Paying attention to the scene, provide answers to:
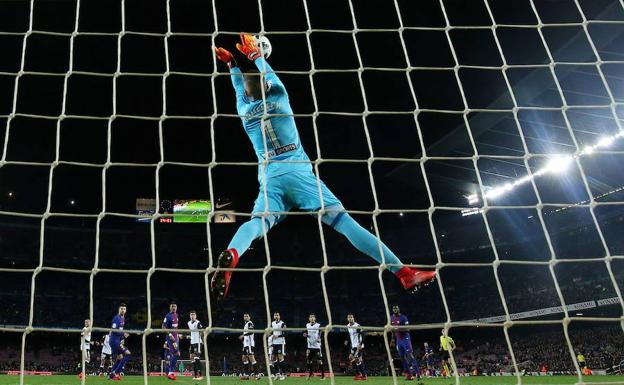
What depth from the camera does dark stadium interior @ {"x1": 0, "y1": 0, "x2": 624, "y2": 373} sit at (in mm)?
9906

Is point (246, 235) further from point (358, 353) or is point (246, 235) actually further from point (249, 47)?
point (358, 353)

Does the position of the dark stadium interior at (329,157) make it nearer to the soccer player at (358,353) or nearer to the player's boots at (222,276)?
the player's boots at (222,276)

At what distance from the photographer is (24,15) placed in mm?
9844

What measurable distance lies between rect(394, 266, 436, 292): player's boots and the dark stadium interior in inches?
20.1

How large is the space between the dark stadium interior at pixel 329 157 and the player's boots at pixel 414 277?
1.67ft

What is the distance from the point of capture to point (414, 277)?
Answer: 158 inches

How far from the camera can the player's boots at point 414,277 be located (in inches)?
157

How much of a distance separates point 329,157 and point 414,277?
14.1 metres

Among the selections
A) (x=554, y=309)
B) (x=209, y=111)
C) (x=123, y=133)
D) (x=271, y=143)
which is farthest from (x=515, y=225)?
(x=271, y=143)

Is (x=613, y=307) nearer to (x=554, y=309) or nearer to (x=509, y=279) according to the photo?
(x=554, y=309)

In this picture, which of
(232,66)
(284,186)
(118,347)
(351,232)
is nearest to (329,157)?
(118,347)

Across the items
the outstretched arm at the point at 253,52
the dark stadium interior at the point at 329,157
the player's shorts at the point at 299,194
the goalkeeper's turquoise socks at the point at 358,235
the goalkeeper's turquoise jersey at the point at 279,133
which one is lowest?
the goalkeeper's turquoise socks at the point at 358,235

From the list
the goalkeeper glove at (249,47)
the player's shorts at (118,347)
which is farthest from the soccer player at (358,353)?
the goalkeeper glove at (249,47)

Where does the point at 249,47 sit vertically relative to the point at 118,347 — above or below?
above
